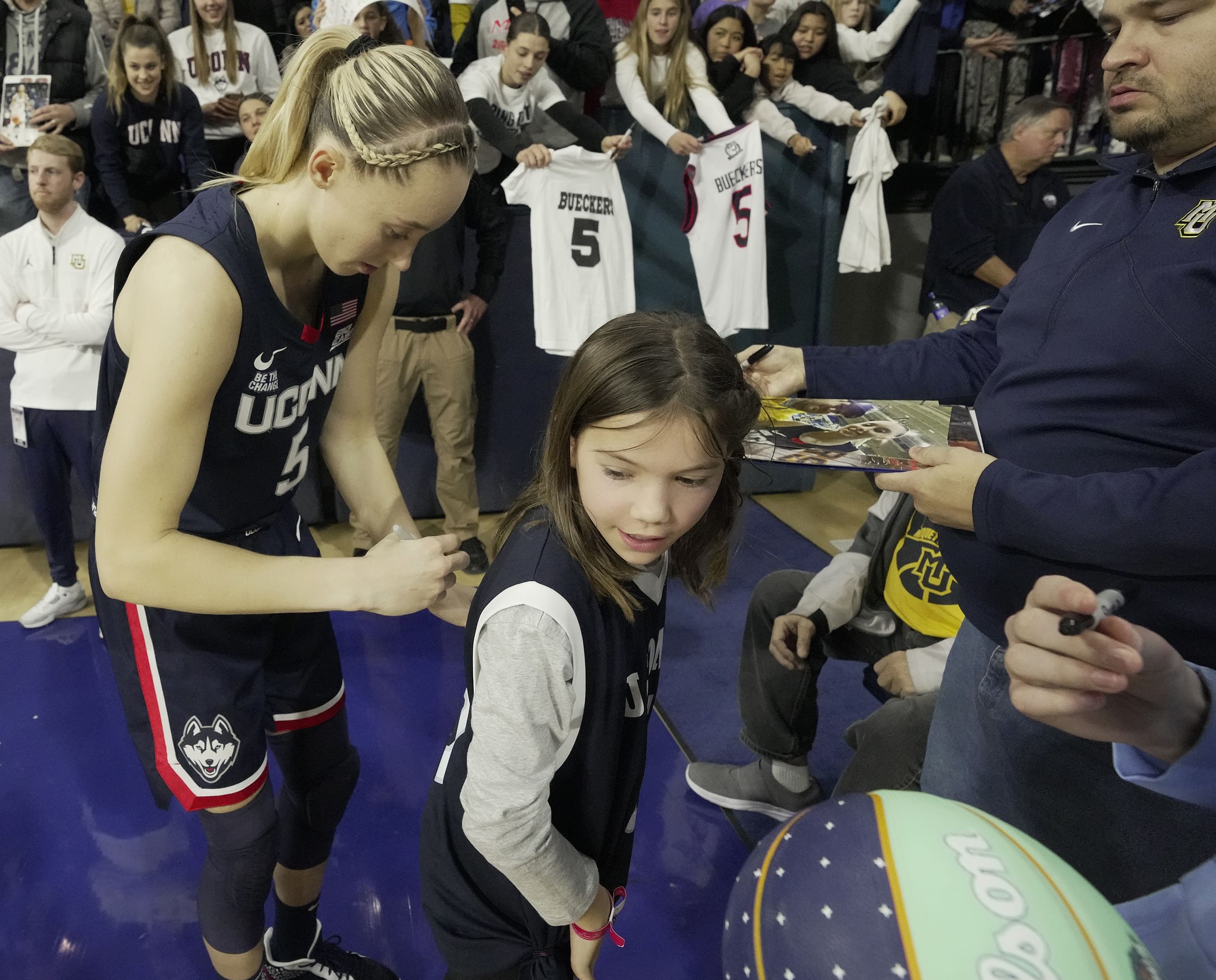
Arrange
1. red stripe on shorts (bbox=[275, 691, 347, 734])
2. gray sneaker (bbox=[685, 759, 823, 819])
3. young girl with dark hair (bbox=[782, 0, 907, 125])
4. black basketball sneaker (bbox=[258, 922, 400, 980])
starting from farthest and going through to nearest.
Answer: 1. young girl with dark hair (bbox=[782, 0, 907, 125])
2. gray sneaker (bbox=[685, 759, 823, 819])
3. black basketball sneaker (bbox=[258, 922, 400, 980])
4. red stripe on shorts (bbox=[275, 691, 347, 734])

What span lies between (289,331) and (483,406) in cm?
328

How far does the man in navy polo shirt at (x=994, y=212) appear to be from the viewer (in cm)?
434

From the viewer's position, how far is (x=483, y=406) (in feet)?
14.9

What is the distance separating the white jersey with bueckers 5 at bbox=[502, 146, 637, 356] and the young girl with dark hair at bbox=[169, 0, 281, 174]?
144cm

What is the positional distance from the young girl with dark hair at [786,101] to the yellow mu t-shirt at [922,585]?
3072 millimetres

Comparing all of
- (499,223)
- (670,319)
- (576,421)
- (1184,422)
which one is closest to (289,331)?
(576,421)

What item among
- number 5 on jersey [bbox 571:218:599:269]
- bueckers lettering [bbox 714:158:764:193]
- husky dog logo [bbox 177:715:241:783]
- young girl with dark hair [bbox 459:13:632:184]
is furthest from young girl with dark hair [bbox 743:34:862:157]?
husky dog logo [bbox 177:715:241:783]

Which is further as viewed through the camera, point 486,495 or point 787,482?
point 787,482

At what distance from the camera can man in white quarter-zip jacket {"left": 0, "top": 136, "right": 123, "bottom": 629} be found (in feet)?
10.6

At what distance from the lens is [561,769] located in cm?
123

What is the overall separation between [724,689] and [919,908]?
2.29 m

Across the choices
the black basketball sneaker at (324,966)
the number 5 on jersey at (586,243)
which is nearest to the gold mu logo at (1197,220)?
the black basketball sneaker at (324,966)

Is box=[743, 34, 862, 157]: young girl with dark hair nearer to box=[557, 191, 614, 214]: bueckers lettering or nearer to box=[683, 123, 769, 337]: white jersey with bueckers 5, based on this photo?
box=[683, 123, 769, 337]: white jersey with bueckers 5

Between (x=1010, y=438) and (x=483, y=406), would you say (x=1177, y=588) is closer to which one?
(x=1010, y=438)
